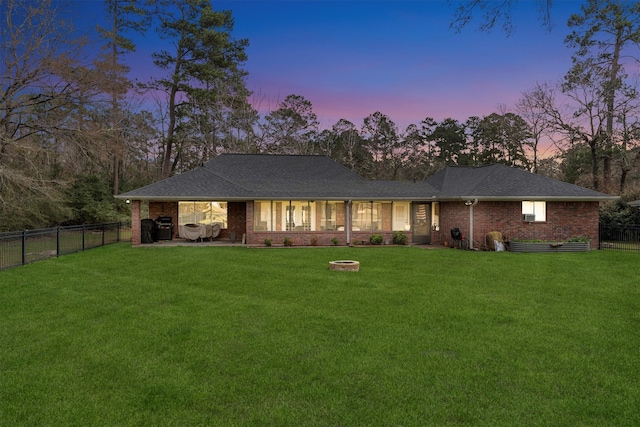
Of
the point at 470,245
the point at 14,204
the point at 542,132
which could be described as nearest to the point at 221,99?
the point at 14,204

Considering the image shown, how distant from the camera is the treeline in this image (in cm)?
1534

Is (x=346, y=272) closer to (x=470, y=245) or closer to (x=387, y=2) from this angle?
(x=387, y=2)

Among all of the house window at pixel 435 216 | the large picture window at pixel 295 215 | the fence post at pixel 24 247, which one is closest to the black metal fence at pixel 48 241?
the fence post at pixel 24 247

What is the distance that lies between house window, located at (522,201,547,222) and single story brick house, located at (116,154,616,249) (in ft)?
0.14

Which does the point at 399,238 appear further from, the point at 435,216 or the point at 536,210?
the point at 536,210

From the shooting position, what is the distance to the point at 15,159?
1678 centimetres

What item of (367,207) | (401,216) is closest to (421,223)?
(401,216)

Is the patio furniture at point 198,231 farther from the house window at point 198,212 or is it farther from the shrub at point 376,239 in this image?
the shrub at point 376,239

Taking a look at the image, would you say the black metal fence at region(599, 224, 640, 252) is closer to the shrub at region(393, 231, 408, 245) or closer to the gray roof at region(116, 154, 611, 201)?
the gray roof at region(116, 154, 611, 201)

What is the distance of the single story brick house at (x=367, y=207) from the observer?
54.0 ft

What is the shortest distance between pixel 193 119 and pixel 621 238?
95.0 feet

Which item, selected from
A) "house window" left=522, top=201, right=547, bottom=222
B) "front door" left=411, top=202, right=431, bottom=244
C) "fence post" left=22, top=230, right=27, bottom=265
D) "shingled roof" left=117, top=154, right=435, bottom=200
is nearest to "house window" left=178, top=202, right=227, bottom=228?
"shingled roof" left=117, top=154, right=435, bottom=200

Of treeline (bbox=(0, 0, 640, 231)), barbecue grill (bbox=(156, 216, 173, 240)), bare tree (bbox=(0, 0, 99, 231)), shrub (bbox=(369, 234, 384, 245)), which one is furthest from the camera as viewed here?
barbecue grill (bbox=(156, 216, 173, 240))

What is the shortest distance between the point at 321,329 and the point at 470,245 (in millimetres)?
12280
